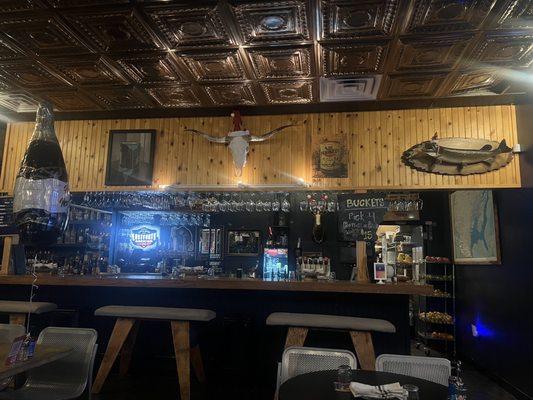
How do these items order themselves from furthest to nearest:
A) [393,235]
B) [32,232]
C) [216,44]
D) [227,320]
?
[393,235] → [227,320] → [216,44] → [32,232]

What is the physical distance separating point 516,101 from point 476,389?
3542 mm

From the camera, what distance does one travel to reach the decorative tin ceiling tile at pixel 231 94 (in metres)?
4.83

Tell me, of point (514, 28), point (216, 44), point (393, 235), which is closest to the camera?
point (514, 28)

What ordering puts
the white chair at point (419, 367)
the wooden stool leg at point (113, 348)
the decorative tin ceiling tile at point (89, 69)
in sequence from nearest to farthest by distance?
the white chair at point (419, 367), the wooden stool leg at point (113, 348), the decorative tin ceiling tile at point (89, 69)

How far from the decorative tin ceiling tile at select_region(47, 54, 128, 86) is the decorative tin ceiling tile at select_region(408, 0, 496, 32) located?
9.94ft

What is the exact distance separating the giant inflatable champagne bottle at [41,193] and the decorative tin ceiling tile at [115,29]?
194 centimetres

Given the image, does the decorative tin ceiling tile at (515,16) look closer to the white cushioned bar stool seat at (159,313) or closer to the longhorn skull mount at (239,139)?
the longhorn skull mount at (239,139)

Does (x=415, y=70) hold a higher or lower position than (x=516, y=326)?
higher

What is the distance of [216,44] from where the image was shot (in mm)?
3861

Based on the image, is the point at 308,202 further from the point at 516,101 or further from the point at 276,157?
the point at 516,101

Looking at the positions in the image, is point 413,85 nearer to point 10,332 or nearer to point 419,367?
point 419,367

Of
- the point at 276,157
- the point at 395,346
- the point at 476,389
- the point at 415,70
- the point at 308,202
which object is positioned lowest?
the point at 476,389

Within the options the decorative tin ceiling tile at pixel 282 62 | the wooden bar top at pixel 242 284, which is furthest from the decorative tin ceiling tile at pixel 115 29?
the wooden bar top at pixel 242 284

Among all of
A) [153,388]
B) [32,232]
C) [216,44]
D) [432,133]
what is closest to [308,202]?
[432,133]
